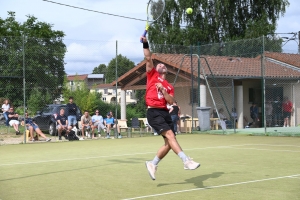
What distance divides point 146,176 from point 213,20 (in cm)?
3413

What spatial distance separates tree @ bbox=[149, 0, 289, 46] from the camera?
1618 inches

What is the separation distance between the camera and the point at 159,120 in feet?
27.1

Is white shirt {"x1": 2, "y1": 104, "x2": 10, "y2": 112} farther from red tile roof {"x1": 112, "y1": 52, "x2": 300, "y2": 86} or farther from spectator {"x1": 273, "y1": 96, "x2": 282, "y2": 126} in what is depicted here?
spectator {"x1": 273, "y1": 96, "x2": 282, "y2": 126}

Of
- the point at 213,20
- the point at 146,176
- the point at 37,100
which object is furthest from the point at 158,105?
the point at 213,20

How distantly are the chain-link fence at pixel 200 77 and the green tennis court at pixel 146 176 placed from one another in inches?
227

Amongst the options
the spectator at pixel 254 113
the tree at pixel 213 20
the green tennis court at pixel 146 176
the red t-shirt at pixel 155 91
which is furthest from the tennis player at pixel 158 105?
the tree at pixel 213 20

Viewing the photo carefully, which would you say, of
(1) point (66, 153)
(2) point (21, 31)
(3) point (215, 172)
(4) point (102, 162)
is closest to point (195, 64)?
(1) point (66, 153)

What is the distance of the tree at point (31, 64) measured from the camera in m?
18.9

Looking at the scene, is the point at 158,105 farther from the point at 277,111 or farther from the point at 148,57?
the point at 277,111

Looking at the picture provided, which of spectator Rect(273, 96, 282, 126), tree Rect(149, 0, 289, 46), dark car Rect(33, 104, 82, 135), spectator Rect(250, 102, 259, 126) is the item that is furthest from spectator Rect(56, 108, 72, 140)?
tree Rect(149, 0, 289, 46)

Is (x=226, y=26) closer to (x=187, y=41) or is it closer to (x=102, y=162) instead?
(x=187, y=41)

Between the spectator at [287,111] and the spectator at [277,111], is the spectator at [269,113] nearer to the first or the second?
the spectator at [277,111]

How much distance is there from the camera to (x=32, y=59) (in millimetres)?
19469

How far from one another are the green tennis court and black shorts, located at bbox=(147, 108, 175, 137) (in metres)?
0.82
